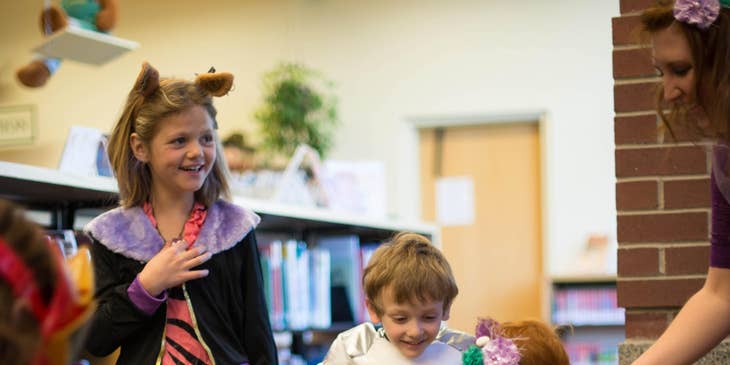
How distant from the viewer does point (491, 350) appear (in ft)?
5.98

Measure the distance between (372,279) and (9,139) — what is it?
505 centimetres

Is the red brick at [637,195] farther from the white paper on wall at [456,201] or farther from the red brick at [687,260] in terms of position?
the white paper on wall at [456,201]

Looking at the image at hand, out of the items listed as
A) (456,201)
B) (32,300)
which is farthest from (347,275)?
(32,300)

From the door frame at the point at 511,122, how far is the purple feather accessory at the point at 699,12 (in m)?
5.58

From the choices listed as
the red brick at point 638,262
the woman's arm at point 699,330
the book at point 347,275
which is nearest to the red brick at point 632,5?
the red brick at point 638,262

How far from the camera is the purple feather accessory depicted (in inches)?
64.5

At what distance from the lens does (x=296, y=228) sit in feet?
15.6

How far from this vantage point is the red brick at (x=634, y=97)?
2627mm

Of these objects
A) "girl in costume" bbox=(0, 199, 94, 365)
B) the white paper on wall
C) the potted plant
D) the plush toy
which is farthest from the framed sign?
"girl in costume" bbox=(0, 199, 94, 365)

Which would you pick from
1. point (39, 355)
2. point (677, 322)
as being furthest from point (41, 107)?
point (39, 355)

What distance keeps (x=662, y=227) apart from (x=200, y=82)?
1.25 m

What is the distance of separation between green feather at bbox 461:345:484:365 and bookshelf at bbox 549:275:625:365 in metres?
5.03

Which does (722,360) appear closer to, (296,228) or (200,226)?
(200,226)

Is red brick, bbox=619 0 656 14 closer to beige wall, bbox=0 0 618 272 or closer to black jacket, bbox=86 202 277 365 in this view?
black jacket, bbox=86 202 277 365
